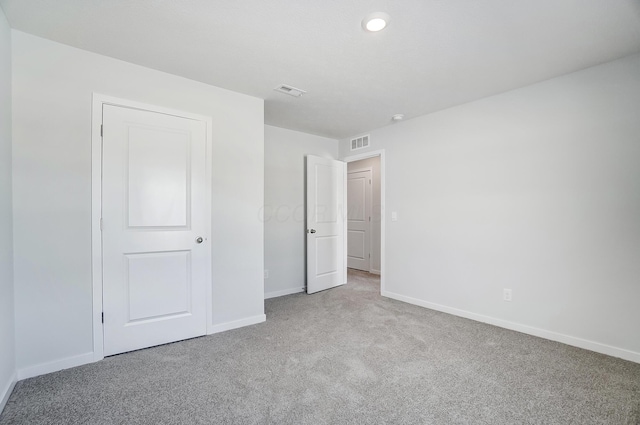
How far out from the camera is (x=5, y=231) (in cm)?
189

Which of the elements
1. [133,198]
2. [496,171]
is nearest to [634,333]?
[496,171]

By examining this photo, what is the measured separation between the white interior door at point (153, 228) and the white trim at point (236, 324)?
3.5 inches

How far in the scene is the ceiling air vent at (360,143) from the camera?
14.8 feet

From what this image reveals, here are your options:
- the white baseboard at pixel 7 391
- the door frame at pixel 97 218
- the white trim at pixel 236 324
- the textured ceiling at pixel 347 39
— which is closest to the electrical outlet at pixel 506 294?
the textured ceiling at pixel 347 39

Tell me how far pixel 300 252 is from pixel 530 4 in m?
3.69

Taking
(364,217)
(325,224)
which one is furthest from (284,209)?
(364,217)

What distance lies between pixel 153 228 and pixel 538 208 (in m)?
3.60

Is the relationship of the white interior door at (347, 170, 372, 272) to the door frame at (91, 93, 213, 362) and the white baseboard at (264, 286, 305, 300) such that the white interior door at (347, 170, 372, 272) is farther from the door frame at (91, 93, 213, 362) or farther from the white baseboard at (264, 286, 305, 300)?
the door frame at (91, 93, 213, 362)

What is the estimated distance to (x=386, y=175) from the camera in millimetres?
4230

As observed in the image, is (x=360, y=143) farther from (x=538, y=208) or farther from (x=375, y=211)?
(x=538, y=208)

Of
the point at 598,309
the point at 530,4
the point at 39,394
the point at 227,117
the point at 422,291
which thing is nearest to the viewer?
the point at 530,4

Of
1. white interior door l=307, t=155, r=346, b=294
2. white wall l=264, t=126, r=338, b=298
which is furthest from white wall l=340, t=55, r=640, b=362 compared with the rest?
white wall l=264, t=126, r=338, b=298

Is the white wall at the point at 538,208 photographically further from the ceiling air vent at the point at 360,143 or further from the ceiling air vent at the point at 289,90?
the ceiling air vent at the point at 289,90

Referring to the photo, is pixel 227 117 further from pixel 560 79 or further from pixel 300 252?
pixel 560 79
